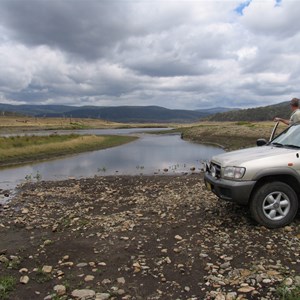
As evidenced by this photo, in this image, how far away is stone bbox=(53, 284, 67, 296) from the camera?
6094 millimetres

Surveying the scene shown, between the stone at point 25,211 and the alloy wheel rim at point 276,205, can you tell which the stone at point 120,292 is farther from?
the stone at point 25,211

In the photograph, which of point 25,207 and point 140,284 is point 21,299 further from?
point 25,207

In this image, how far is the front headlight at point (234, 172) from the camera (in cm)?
824

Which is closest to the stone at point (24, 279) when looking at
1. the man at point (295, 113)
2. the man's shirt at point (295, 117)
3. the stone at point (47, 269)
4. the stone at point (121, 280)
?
the stone at point (47, 269)

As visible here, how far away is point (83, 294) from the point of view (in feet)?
19.8

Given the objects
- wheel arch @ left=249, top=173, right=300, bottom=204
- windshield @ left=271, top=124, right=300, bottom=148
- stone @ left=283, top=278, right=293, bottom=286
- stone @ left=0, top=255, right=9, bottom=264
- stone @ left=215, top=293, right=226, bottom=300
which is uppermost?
windshield @ left=271, top=124, right=300, bottom=148

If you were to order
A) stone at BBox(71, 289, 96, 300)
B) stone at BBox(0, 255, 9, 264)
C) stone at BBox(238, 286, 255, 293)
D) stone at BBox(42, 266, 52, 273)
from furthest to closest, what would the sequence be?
stone at BBox(0, 255, 9, 264) < stone at BBox(42, 266, 52, 273) < stone at BBox(71, 289, 96, 300) < stone at BBox(238, 286, 255, 293)

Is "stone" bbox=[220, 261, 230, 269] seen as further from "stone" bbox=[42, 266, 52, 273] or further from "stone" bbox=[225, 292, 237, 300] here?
"stone" bbox=[42, 266, 52, 273]

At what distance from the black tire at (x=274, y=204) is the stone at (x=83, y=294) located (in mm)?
4263

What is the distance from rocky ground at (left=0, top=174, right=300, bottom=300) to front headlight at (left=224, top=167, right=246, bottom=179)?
1.37 m

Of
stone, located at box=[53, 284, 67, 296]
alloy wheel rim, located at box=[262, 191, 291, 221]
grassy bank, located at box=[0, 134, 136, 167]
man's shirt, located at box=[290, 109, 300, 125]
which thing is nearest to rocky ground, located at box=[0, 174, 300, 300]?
stone, located at box=[53, 284, 67, 296]

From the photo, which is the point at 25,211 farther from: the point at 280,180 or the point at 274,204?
the point at 280,180

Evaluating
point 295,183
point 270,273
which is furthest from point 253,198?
point 270,273

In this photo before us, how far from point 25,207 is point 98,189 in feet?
13.5
